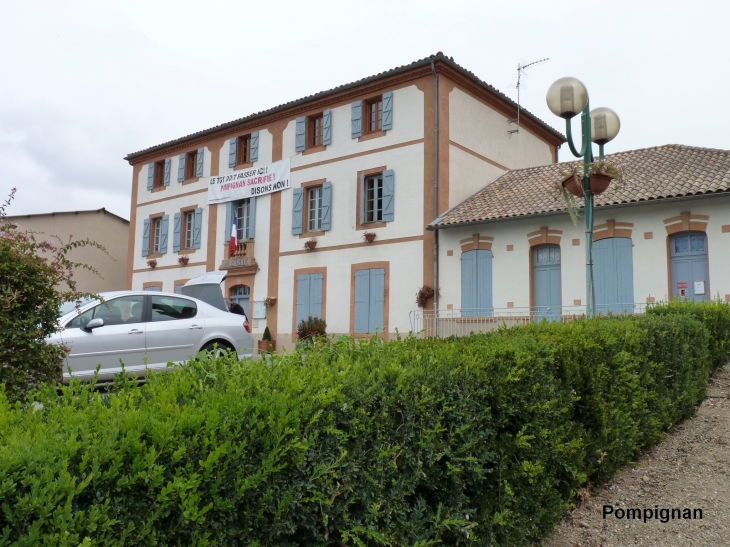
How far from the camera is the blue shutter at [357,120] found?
64.7 feet

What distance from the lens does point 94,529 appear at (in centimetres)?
170

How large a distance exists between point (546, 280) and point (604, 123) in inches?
305

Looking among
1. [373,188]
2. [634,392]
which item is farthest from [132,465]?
[373,188]

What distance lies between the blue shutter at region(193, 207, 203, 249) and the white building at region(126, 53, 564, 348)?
1.5 inches

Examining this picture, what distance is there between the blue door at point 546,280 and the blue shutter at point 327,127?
25.8 feet

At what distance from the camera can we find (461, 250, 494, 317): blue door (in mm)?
17125

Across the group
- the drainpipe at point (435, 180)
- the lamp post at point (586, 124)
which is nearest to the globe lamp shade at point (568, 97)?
the lamp post at point (586, 124)

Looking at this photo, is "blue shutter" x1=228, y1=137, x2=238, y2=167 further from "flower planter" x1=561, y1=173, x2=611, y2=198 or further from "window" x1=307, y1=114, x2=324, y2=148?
"flower planter" x1=561, y1=173, x2=611, y2=198

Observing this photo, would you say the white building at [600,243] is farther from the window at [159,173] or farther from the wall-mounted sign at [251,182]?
the window at [159,173]

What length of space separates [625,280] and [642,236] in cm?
115

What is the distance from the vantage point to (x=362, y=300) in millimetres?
19031

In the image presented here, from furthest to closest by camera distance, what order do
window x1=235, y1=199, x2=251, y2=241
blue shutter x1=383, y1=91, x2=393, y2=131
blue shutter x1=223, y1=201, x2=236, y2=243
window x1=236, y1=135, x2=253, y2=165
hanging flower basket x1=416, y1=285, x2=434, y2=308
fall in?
window x1=236, y1=135, x2=253, y2=165, blue shutter x1=223, y1=201, x2=236, y2=243, window x1=235, y1=199, x2=251, y2=241, blue shutter x1=383, y1=91, x2=393, y2=131, hanging flower basket x1=416, y1=285, x2=434, y2=308

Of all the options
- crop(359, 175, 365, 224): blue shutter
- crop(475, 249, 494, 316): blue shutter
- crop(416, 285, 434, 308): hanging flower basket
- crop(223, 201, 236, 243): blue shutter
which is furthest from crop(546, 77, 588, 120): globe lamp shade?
crop(223, 201, 236, 243): blue shutter

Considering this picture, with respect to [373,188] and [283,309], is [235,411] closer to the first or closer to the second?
[373,188]
